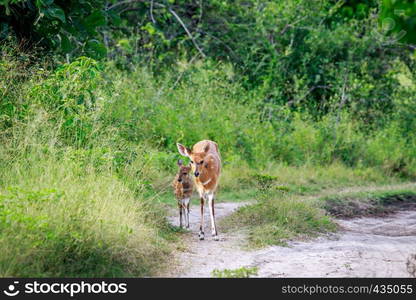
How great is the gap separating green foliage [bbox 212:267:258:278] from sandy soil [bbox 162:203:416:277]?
10cm

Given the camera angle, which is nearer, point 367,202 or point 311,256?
point 311,256

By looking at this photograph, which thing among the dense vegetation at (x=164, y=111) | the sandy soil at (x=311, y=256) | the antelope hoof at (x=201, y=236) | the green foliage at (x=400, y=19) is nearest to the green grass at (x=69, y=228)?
the dense vegetation at (x=164, y=111)

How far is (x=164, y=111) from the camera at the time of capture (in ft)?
48.8

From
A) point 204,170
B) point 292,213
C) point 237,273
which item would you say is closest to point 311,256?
point 237,273

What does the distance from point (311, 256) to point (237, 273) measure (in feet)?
4.78

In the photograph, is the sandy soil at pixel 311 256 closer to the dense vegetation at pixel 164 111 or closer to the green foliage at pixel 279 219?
the green foliage at pixel 279 219

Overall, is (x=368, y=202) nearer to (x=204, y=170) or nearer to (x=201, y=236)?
(x=204, y=170)

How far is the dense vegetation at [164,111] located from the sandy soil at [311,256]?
1.50ft

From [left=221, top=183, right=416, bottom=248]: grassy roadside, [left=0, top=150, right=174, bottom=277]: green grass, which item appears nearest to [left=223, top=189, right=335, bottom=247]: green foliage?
[left=221, top=183, right=416, bottom=248]: grassy roadside

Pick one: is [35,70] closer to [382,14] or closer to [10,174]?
[10,174]

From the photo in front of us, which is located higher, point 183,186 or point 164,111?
point 164,111

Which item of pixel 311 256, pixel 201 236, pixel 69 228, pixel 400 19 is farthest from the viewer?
pixel 201 236

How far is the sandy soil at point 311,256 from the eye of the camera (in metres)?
7.25

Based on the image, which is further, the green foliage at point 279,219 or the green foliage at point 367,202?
the green foliage at point 367,202
